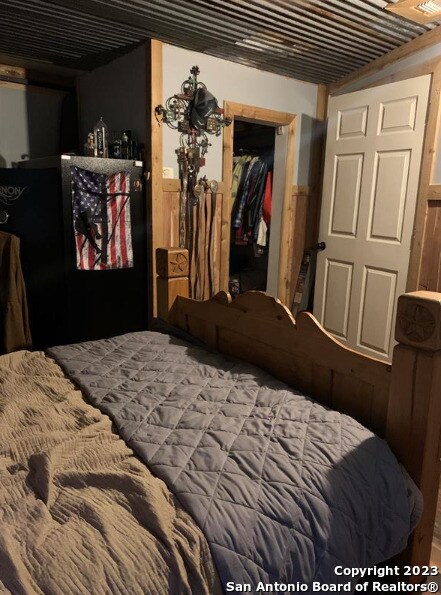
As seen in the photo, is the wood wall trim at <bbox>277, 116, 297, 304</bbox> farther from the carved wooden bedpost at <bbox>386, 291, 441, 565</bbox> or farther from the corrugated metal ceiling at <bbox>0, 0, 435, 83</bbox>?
the carved wooden bedpost at <bbox>386, 291, 441, 565</bbox>

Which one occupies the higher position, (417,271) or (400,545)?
(417,271)

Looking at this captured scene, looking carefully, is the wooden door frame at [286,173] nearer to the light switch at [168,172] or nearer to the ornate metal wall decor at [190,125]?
the ornate metal wall decor at [190,125]

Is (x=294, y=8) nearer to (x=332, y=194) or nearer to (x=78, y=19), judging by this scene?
(x=78, y=19)

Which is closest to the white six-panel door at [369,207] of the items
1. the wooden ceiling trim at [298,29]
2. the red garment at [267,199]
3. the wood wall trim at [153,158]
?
the wooden ceiling trim at [298,29]

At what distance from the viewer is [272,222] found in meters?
3.84

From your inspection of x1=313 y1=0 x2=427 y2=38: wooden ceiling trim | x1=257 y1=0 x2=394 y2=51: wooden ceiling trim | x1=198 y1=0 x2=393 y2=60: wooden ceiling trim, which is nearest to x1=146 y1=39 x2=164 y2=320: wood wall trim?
x1=198 y1=0 x2=393 y2=60: wooden ceiling trim

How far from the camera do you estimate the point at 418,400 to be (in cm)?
121

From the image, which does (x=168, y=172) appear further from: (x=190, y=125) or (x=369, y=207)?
(x=369, y=207)

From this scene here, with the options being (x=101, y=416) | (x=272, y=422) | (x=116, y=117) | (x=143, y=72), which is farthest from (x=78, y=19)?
(x=272, y=422)

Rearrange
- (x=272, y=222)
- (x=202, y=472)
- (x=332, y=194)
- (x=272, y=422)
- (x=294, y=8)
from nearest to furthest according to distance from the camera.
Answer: (x=202, y=472) < (x=272, y=422) < (x=294, y=8) < (x=332, y=194) < (x=272, y=222)

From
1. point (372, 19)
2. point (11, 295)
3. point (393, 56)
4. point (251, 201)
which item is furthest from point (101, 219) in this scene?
point (393, 56)

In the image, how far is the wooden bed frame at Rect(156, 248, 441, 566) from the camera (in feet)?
3.91

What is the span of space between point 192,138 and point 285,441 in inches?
94.8

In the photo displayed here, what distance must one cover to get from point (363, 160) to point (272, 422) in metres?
2.52
